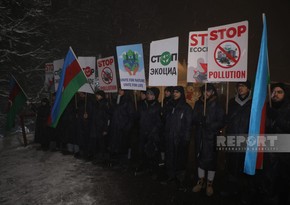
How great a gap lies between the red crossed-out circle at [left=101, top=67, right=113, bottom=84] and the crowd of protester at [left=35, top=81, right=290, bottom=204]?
424mm

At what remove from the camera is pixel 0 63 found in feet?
45.4

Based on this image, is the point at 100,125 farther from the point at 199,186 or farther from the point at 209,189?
the point at 209,189

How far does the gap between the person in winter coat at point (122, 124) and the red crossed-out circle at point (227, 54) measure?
2.84 m

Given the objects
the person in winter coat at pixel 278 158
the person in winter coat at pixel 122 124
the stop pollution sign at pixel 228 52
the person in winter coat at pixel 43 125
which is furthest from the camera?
the person in winter coat at pixel 43 125

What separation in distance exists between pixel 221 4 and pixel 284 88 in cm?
1907

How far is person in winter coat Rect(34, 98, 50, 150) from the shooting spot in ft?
30.9

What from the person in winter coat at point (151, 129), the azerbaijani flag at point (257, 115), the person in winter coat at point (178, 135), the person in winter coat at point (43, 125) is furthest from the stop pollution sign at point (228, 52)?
the person in winter coat at point (43, 125)

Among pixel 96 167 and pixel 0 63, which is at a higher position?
pixel 0 63

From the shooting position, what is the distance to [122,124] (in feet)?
22.8

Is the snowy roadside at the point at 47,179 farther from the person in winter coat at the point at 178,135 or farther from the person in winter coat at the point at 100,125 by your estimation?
the person in winter coat at the point at 178,135

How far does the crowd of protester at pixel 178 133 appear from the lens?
432 centimetres

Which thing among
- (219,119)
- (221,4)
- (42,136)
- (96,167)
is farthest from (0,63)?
(221,4)

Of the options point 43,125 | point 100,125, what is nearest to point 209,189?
point 100,125

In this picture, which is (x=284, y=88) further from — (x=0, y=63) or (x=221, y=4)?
(x=221, y=4)
